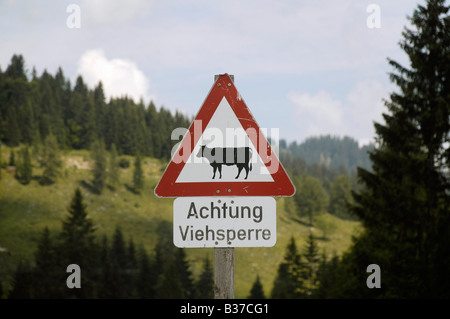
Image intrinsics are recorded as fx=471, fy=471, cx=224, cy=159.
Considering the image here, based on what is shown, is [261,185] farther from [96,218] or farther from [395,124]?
[96,218]

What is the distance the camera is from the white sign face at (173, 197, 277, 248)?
Result: 173 inches

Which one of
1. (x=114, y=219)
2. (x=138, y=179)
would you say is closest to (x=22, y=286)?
(x=114, y=219)

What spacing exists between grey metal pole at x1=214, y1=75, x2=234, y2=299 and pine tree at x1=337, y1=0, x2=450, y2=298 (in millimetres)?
18453

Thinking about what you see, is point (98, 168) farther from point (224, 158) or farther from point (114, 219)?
point (224, 158)

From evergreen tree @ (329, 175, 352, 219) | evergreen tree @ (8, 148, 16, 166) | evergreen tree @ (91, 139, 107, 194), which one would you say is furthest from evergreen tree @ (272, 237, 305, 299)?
evergreen tree @ (8, 148, 16, 166)

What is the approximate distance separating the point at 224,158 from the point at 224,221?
23.3 inches

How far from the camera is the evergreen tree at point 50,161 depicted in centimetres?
14550

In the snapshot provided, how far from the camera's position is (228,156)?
446 centimetres

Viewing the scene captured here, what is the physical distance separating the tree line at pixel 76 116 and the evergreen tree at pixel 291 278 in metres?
94.1

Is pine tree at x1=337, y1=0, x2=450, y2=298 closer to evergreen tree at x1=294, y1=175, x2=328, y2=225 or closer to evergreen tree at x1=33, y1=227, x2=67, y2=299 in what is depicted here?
evergreen tree at x1=33, y1=227, x2=67, y2=299

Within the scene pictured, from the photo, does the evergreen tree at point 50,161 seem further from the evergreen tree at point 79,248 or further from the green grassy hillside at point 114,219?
the evergreen tree at point 79,248

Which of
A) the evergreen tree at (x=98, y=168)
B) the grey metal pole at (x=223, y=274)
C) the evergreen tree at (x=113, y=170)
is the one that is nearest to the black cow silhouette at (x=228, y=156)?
the grey metal pole at (x=223, y=274)

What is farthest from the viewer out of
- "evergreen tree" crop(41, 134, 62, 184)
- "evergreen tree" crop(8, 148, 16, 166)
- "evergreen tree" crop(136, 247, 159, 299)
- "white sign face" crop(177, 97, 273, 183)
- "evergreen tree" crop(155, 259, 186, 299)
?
"evergreen tree" crop(8, 148, 16, 166)

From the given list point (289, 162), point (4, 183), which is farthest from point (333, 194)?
point (4, 183)
